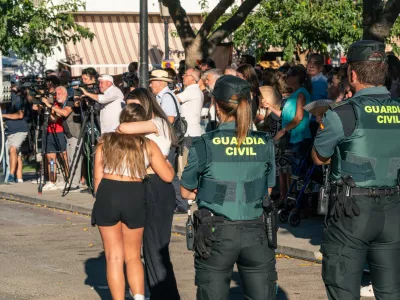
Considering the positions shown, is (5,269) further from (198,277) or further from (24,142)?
(24,142)

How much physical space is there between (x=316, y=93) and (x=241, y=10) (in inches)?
265

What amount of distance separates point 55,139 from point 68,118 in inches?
31.1

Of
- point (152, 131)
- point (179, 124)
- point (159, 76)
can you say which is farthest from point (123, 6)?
point (152, 131)

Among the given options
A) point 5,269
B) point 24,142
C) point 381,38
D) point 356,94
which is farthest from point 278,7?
point 356,94

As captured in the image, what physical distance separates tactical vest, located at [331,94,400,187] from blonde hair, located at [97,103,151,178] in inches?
74.0

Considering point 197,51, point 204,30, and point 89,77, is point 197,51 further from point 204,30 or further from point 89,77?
point 89,77

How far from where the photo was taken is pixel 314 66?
13.0 meters

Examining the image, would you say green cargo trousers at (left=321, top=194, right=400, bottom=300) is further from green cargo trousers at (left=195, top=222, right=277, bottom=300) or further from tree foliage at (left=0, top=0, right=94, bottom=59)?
tree foliage at (left=0, top=0, right=94, bottom=59)

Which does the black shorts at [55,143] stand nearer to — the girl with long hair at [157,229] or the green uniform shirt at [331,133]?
the girl with long hair at [157,229]

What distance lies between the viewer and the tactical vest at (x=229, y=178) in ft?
18.7

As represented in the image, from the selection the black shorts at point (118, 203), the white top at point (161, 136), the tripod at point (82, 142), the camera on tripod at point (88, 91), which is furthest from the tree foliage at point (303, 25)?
the black shorts at point (118, 203)

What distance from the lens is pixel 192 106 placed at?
13.6 meters

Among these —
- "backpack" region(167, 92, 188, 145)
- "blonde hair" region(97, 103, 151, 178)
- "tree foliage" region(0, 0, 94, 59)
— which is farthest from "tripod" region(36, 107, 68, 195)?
"blonde hair" region(97, 103, 151, 178)

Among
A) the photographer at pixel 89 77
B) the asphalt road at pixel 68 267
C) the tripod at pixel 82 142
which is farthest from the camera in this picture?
the photographer at pixel 89 77
